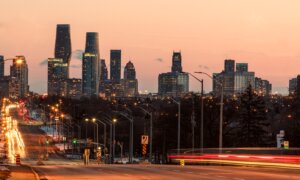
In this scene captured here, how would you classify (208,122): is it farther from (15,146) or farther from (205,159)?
(15,146)

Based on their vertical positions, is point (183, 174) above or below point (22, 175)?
above

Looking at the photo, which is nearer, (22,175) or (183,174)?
(183,174)

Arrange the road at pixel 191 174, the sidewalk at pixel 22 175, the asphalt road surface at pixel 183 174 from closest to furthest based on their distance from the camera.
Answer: the road at pixel 191 174 → the asphalt road surface at pixel 183 174 → the sidewalk at pixel 22 175

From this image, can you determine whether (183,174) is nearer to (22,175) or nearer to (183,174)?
(183,174)

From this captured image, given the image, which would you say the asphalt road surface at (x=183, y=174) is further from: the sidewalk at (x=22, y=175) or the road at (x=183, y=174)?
the sidewalk at (x=22, y=175)

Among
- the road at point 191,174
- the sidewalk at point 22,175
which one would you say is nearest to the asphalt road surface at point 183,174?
the road at point 191,174

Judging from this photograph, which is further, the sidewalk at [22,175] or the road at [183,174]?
the sidewalk at [22,175]

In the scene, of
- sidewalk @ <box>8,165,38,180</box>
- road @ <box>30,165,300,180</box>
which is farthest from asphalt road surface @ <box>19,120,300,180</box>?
sidewalk @ <box>8,165,38,180</box>

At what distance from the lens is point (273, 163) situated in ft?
162

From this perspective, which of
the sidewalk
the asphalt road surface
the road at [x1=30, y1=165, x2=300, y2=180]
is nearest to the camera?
the road at [x1=30, y1=165, x2=300, y2=180]

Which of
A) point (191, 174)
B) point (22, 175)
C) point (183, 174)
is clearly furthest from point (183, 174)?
point (22, 175)

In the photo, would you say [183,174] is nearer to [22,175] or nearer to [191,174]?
[191,174]

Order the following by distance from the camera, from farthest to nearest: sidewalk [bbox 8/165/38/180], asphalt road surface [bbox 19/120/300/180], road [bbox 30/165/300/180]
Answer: sidewalk [bbox 8/165/38/180], asphalt road surface [bbox 19/120/300/180], road [bbox 30/165/300/180]

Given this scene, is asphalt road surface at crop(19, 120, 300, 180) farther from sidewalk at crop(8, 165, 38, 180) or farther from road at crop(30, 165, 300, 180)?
sidewalk at crop(8, 165, 38, 180)
